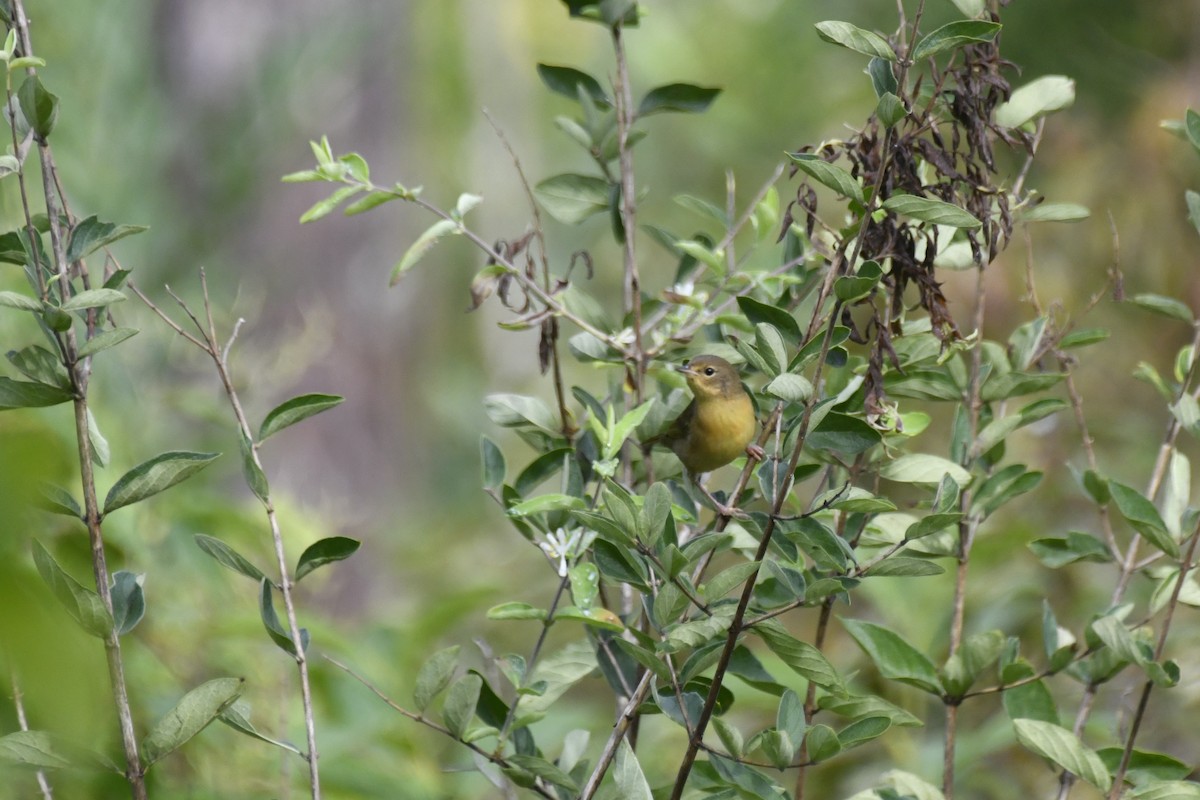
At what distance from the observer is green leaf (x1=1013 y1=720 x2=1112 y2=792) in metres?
1.17

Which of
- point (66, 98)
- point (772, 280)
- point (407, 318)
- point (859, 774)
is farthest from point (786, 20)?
point (772, 280)

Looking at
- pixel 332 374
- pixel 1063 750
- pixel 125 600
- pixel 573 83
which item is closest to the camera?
pixel 125 600

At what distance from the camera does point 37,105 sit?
1009mm

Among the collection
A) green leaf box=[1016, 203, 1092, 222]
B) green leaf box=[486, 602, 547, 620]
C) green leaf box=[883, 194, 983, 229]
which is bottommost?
green leaf box=[486, 602, 547, 620]

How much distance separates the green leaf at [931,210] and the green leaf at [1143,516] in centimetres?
44

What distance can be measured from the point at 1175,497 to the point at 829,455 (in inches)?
17.7

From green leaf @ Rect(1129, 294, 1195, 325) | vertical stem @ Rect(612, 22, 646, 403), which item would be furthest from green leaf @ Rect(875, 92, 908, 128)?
green leaf @ Rect(1129, 294, 1195, 325)

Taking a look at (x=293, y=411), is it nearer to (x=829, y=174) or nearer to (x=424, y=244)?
(x=424, y=244)

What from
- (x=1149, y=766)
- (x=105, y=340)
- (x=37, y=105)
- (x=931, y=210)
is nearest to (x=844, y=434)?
(x=931, y=210)

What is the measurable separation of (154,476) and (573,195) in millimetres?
607

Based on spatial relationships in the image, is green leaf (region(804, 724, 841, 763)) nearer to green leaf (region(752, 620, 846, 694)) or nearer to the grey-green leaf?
green leaf (region(752, 620, 846, 694))

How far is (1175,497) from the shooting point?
53.2 inches

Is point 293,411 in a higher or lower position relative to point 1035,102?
lower

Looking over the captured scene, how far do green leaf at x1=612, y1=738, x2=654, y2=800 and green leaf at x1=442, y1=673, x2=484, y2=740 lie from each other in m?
0.17
